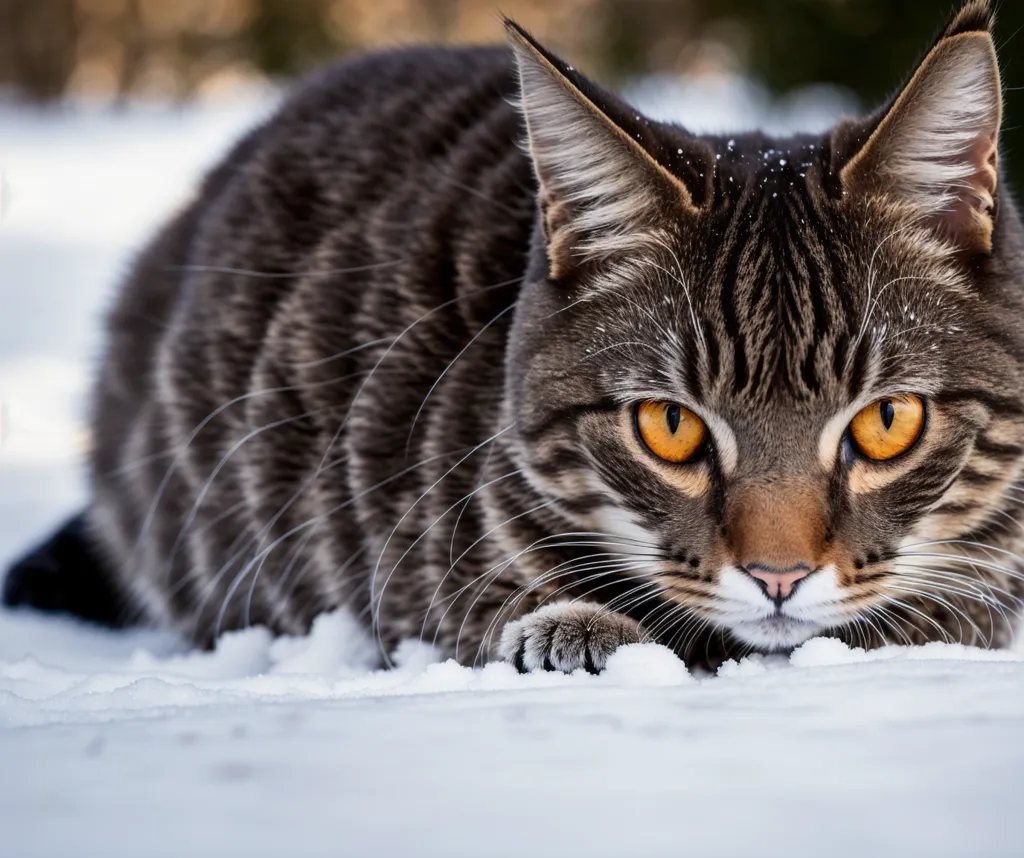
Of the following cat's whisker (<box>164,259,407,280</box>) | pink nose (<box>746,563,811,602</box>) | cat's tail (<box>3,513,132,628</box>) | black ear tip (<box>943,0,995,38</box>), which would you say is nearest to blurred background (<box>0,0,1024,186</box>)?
cat's whisker (<box>164,259,407,280</box>)

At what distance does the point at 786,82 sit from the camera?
5172mm

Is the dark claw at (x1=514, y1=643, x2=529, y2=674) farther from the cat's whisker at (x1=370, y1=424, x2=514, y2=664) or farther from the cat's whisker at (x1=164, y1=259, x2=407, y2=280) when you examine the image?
the cat's whisker at (x1=164, y1=259, x2=407, y2=280)

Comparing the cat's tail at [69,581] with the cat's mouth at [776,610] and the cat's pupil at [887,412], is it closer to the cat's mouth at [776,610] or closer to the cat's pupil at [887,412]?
the cat's mouth at [776,610]

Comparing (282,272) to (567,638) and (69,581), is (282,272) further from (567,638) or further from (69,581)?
(567,638)

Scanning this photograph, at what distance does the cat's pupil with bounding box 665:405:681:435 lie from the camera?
6.29ft

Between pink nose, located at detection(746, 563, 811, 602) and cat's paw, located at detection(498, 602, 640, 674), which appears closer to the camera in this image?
pink nose, located at detection(746, 563, 811, 602)

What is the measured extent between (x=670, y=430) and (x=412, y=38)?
4942mm

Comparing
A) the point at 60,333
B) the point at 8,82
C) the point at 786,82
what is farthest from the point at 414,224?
the point at 8,82

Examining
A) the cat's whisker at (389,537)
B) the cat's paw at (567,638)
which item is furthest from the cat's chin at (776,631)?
the cat's whisker at (389,537)

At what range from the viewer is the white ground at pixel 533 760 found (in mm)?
1130

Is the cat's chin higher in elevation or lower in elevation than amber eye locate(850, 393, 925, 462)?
lower

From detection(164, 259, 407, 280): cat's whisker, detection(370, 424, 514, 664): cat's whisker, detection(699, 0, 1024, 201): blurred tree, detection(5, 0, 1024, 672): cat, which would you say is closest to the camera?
detection(5, 0, 1024, 672): cat

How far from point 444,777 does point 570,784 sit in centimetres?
13

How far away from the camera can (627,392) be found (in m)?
1.95
